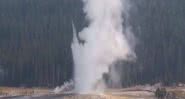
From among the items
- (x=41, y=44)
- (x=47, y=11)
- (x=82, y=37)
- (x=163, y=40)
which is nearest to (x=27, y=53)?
(x=41, y=44)

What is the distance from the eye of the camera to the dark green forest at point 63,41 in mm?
128125

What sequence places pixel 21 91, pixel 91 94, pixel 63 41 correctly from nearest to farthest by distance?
pixel 91 94
pixel 21 91
pixel 63 41

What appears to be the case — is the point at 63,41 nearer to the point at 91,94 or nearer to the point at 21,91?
the point at 21,91

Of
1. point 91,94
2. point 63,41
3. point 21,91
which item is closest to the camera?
point 91,94

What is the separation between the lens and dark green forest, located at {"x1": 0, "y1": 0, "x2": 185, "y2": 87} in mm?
128125

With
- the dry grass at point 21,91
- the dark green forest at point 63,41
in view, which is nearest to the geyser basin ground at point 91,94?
the dry grass at point 21,91

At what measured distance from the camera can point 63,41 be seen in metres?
141

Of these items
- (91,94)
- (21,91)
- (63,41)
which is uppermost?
(63,41)

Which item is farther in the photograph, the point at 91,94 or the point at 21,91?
the point at 21,91

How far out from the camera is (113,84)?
122188 millimetres

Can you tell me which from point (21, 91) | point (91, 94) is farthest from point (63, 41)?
point (91, 94)

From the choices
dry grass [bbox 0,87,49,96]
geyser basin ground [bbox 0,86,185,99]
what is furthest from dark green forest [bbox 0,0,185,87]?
geyser basin ground [bbox 0,86,185,99]

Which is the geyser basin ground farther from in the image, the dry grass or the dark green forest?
the dark green forest

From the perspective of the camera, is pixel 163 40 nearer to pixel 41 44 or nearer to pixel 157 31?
pixel 157 31
